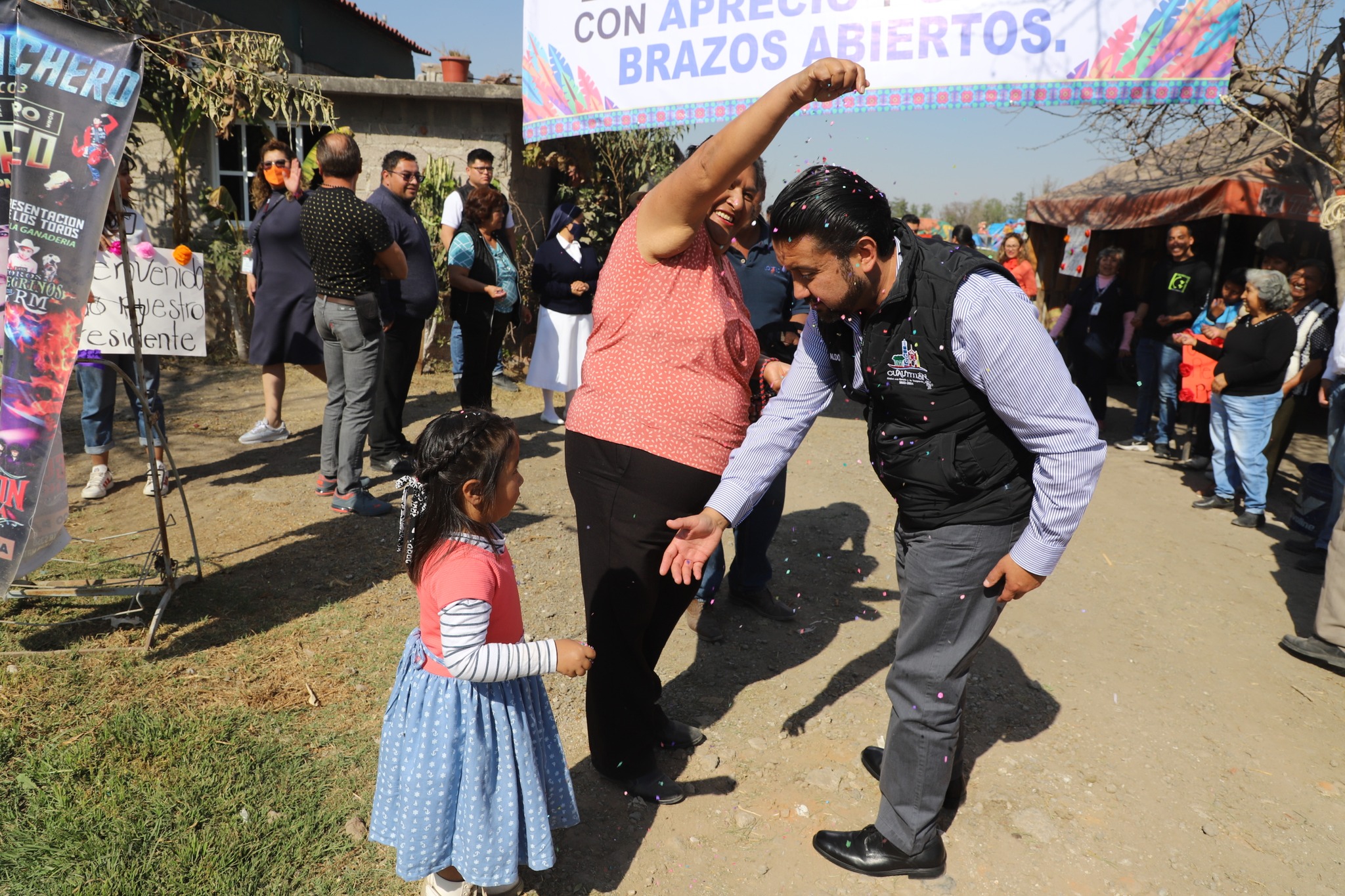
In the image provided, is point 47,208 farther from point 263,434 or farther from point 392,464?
point 263,434

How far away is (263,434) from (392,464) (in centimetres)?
112

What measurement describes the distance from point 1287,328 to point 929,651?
4.97 meters

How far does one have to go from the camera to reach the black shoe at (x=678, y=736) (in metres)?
3.03

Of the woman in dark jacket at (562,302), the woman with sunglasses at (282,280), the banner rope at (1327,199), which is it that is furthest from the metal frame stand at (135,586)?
the banner rope at (1327,199)

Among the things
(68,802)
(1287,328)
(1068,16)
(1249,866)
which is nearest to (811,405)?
(1249,866)

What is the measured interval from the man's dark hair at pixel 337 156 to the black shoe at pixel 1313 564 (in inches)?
244

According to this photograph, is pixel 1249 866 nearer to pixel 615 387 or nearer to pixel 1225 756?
pixel 1225 756

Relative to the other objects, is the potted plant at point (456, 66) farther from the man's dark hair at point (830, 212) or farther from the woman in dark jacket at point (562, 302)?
the man's dark hair at point (830, 212)

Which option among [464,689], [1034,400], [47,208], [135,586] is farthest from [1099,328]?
[47,208]

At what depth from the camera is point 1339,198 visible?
17.9ft

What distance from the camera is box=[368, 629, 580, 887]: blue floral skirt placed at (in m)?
2.02

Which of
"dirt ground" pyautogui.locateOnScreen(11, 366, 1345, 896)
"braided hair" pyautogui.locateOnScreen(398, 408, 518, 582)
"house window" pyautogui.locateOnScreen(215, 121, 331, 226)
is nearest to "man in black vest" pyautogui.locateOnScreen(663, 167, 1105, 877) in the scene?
"dirt ground" pyautogui.locateOnScreen(11, 366, 1345, 896)

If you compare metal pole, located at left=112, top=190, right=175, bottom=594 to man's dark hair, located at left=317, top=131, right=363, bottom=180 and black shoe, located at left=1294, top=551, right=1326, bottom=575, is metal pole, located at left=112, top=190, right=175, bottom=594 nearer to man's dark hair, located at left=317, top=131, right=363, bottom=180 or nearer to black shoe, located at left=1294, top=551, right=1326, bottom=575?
man's dark hair, located at left=317, top=131, right=363, bottom=180

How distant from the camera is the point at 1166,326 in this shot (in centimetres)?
754
